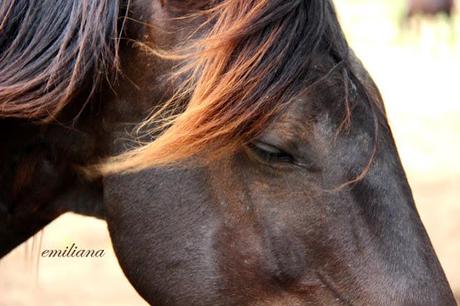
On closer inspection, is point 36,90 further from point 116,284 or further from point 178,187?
point 116,284

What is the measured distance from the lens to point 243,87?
2293mm

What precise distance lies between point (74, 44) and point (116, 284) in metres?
4.89

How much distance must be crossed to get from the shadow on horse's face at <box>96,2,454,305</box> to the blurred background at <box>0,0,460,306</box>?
0.82 metres

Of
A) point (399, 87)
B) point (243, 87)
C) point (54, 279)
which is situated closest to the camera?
point (243, 87)

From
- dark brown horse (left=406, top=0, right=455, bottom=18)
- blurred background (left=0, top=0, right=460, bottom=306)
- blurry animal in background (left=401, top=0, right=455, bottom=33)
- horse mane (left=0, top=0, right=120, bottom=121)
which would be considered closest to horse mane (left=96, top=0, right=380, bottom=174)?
horse mane (left=0, top=0, right=120, bottom=121)

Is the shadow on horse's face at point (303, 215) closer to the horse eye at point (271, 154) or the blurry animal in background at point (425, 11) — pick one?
the horse eye at point (271, 154)

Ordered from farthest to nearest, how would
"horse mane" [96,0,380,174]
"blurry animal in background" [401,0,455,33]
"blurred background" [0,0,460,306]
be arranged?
"blurry animal in background" [401,0,455,33]
"blurred background" [0,0,460,306]
"horse mane" [96,0,380,174]

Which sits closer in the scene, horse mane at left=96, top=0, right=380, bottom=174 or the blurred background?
horse mane at left=96, top=0, right=380, bottom=174

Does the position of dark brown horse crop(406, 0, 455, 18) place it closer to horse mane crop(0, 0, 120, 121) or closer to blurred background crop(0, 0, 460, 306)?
blurred background crop(0, 0, 460, 306)

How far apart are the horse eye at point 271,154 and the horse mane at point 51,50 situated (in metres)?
0.41

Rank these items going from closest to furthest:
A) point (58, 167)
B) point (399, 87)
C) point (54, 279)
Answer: point (58, 167), point (54, 279), point (399, 87)

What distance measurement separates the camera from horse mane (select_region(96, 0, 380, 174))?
2.28 m

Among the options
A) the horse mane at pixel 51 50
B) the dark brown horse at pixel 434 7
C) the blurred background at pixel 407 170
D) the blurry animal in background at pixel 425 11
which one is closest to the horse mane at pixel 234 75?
the horse mane at pixel 51 50

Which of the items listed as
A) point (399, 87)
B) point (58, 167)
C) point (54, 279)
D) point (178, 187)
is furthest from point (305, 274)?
point (399, 87)
